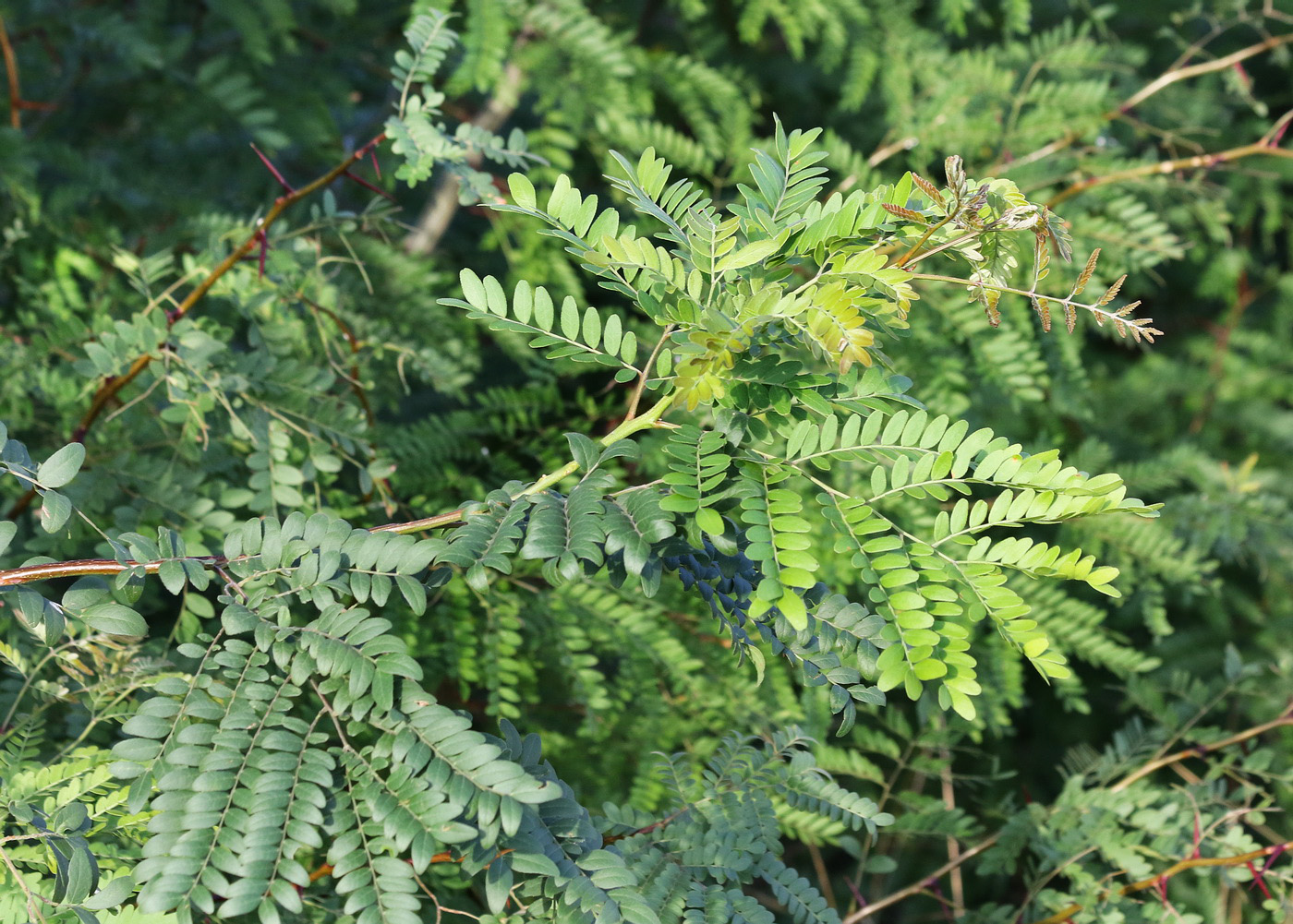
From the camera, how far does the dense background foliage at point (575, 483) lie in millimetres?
777

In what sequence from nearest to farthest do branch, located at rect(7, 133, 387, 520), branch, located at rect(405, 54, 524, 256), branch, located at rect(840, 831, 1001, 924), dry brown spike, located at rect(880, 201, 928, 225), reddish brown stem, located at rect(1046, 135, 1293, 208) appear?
dry brown spike, located at rect(880, 201, 928, 225) < branch, located at rect(7, 133, 387, 520) < branch, located at rect(840, 831, 1001, 924) < reddish brown stem, located at rect(1046, 135, 1293, 208) < branch, located at rect(405, 54, 524, 256)

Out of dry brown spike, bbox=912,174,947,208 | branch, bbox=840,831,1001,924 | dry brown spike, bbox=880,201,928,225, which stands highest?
dry brown spike, bbox=912,174,947,208

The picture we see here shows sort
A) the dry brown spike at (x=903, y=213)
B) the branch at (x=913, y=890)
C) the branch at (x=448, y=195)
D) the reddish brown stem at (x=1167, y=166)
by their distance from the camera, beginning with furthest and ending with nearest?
the branch at (x=448, y=195), the reddish brown stem at (x=1167, y=166), the branch at (x=913, y=890), the dry brown spike at (x=903, y=213)

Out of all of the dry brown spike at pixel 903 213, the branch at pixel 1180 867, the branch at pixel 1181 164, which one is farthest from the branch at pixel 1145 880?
the branch at pixel 1181 164

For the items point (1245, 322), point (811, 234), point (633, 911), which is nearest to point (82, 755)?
point (633, 911)

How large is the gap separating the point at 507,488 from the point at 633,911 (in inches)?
14.5

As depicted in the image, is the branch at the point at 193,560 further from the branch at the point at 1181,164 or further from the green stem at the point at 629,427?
the branch at the point at 1181,164

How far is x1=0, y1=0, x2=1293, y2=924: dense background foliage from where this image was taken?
0.78 meters

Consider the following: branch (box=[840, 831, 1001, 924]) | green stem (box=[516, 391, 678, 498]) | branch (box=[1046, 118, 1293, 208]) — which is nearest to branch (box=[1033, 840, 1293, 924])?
branch (box=[840, 831, 1001, 924])

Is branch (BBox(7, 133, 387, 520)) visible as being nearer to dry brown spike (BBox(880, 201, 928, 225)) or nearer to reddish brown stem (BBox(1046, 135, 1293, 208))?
dry brown spike (BBox(880, 201, 928, 225))

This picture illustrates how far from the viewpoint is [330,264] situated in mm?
1808

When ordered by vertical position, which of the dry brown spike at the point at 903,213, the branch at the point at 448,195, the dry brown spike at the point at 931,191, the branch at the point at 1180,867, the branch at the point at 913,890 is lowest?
the branch at the point at 913,890

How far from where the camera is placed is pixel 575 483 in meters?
1.35

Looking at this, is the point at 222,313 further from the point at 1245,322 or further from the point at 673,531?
the point at 1245,322
